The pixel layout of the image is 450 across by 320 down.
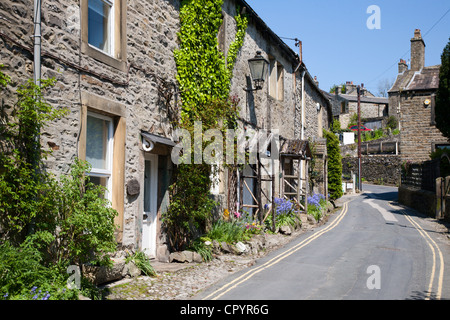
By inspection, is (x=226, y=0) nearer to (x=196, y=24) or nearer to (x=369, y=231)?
(x=196, y=24)

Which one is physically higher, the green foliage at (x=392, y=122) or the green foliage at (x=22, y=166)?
the green foliage at (x=392, y=122)

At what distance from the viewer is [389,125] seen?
5350 centimetres

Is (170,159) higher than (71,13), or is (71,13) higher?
(71,13)

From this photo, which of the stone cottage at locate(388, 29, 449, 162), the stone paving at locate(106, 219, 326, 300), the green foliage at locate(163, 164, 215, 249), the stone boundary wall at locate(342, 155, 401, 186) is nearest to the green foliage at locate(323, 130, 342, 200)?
the stone cottage at locate(388, 29, 449, 162)

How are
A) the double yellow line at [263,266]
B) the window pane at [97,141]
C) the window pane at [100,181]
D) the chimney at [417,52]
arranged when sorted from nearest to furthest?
the double yellow line at [263,266], the window pane at [97,141], the window pane at [100,181], the chimney at [417,52]

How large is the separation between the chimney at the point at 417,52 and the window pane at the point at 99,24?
1218 inches

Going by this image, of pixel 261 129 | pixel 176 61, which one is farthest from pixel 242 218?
pixel 176 61

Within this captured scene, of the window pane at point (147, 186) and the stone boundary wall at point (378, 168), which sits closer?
the window pane at point (147, 186)

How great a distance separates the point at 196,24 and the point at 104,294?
22.3 ft

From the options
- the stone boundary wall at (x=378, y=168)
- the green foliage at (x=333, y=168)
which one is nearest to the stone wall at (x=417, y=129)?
the green foliage at (x=333, y=168)

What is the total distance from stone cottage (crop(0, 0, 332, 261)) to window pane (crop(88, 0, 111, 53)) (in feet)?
0.06

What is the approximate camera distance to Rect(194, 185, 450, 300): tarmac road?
273 inches

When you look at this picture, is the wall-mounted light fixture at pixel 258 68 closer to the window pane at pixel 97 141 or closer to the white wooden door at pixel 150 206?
the white wooden door at pixel 150 206

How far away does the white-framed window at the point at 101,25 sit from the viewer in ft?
24.4
